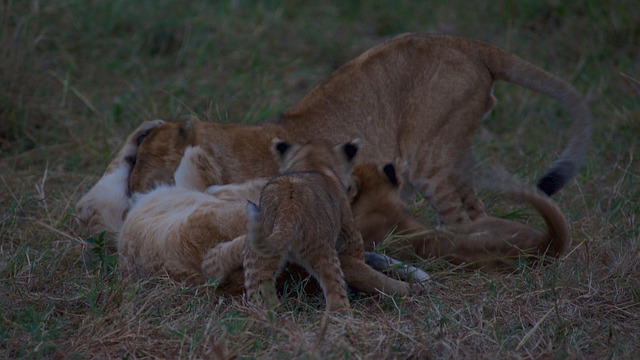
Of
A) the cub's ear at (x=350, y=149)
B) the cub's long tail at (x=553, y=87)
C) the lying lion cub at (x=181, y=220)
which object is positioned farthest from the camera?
the cub's long tail at (x=553, y=87)

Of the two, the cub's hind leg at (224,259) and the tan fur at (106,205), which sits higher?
the cub's hind leg at (224,259)

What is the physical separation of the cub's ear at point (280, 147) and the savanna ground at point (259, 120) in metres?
1.00

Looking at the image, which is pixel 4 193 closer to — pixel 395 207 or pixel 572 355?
pixel 395 207

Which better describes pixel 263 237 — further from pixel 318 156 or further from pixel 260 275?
pixel 318 156

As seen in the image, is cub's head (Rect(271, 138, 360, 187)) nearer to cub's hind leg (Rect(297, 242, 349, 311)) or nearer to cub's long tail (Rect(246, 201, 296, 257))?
cub's hind leg (Rect(297, 242, 349, 311))

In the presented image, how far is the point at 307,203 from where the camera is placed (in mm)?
4461

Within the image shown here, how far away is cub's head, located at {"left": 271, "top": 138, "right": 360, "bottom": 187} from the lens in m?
5.16

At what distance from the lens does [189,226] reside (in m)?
4.85

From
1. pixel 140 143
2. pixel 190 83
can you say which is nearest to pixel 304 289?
pixel 140 143

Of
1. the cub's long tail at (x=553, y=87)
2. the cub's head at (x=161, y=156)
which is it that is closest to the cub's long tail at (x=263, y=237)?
the cub's head at (x=161, y=156)

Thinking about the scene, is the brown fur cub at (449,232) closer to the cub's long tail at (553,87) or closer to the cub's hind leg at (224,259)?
the cub's long tail at (553,87)

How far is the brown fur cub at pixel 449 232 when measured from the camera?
5086 millimetres

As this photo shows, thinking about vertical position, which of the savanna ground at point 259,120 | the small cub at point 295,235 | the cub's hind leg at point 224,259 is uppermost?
the small cub at point 295,235

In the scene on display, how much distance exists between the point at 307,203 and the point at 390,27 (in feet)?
19.5
